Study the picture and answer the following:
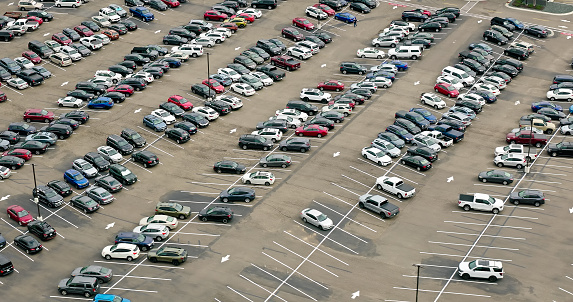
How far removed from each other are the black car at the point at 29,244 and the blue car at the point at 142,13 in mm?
58049

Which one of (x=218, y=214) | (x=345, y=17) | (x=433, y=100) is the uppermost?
(x=433, y=100)

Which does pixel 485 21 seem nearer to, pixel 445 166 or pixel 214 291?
pixel 445 166

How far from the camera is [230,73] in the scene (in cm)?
12712

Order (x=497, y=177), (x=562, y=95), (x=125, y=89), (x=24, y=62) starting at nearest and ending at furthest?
(x=497, y=177)
(x=562, y=95)
(x=125, y=89)
(x=24, y=62)

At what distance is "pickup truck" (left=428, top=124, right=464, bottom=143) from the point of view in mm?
111312

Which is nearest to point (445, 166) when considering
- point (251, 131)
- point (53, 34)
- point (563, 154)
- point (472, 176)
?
point (472, 176)

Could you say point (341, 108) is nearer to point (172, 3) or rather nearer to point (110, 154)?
point (110, 154)

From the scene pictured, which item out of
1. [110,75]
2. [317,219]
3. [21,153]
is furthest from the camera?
[110,75]

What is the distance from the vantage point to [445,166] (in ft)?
351

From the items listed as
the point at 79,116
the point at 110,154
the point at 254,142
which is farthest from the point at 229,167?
the point at 79,116

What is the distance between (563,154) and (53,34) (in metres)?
73.6

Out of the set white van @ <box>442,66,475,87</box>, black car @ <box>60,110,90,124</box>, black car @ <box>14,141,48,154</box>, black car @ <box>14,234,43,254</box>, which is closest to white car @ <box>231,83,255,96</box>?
black car @ <box>60,110,90,124</box>

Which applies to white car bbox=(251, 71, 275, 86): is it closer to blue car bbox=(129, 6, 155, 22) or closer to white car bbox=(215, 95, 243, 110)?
white car bbox=(215, 95, 243, 110)

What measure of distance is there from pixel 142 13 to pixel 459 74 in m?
48.6
